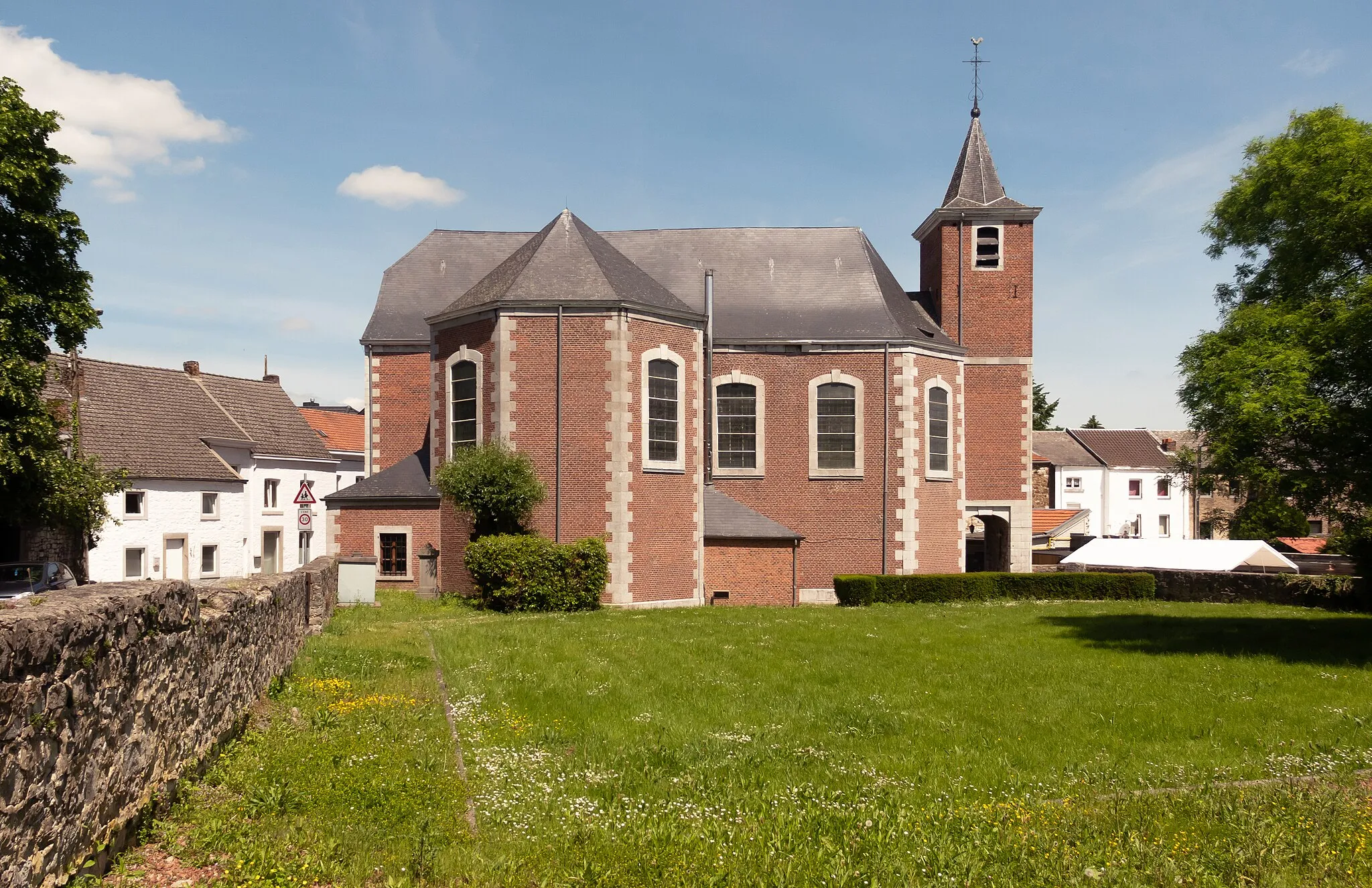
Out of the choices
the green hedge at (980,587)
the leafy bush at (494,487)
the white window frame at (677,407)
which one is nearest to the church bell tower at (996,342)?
the green hedge at (980,587)

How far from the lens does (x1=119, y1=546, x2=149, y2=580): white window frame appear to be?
30125 millimetres

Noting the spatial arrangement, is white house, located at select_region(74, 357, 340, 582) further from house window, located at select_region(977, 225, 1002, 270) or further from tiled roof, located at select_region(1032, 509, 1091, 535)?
tiled roof, located at select_region(1032, 509, 1091, 535)

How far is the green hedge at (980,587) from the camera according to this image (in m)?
25.8

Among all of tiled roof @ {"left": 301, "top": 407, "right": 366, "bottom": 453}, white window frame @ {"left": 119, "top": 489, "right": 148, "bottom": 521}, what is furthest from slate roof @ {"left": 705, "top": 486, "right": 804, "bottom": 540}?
tiled roof @ {"left": 301, "top": 407, "right": 366, "bottom": 453}

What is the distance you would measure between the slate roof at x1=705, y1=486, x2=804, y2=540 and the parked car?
48.8ft

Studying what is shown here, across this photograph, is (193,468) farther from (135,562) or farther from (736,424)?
(736,424)

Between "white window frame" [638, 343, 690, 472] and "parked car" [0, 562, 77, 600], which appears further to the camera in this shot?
"white window frame" [638, 343, 690, 472]

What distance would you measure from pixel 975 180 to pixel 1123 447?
35396mm

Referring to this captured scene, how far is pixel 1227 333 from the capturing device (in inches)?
642

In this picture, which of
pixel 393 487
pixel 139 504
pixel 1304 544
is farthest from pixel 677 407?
pixel 1304 544

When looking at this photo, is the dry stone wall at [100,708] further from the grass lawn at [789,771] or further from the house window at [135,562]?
the house window at [135,562]

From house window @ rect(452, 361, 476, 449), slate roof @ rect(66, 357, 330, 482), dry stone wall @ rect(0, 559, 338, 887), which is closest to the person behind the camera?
dry stone wall @ rect(0, 559, 338, 887)

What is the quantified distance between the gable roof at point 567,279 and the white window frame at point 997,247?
36.0ft

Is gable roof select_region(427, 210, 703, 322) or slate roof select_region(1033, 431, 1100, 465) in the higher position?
gable roof select_region(427, 210, 703, 322)
